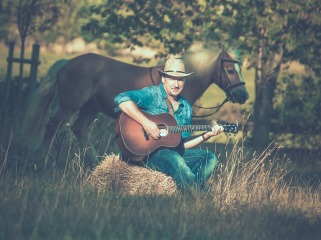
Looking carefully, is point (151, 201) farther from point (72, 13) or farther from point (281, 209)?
point (72, 13)

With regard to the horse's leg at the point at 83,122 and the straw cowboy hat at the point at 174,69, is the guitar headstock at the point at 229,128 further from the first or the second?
the horse's leg at the point at 83,122

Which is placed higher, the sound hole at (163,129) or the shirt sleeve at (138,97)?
the shirt sleeve at (138,97)

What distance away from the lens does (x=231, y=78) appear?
9.98 meters

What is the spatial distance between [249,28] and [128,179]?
6.10m

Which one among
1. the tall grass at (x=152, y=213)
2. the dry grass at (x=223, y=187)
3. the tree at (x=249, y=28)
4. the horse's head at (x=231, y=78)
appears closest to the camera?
the tall grass at (x=152, y=213)

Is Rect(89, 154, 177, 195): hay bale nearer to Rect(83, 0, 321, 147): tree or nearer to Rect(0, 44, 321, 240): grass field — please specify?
Rect(0, 44, 321, 240): grass field

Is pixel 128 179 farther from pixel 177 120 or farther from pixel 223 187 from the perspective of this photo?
pixel 223 187

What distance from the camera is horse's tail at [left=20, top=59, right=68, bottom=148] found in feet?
32.9

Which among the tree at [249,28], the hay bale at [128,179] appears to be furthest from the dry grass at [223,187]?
the tree at [249,28]

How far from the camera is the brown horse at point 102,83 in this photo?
387 inches

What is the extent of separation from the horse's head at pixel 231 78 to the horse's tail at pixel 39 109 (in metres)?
2.29

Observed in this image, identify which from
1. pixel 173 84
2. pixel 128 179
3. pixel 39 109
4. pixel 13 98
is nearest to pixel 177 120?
pixel 173 84

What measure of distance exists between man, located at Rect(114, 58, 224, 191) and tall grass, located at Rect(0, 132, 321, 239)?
33 cm

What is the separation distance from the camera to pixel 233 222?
5586 mm
